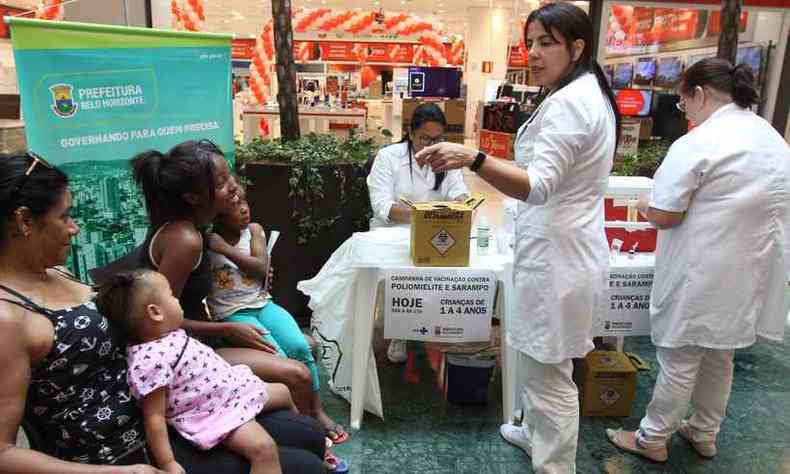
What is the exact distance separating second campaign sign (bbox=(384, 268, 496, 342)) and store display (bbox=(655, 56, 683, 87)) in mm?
7815

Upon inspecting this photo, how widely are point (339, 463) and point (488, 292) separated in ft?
2.87

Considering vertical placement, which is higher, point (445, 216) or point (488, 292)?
point (445, 216)

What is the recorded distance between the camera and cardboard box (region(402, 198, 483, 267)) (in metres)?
2.22

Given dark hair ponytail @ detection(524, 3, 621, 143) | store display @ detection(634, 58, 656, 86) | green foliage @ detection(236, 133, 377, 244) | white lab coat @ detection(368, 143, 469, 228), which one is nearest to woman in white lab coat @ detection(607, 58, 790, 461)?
dark hair ponytail @ detection(524, 3, 621, 143)

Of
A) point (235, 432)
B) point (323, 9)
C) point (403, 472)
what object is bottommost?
point (403, 472)

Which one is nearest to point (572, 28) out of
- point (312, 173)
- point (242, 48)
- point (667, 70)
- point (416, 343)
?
point (312, 173)

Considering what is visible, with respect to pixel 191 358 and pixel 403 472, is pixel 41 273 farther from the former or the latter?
pixel 403 472

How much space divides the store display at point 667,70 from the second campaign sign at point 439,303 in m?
7.82

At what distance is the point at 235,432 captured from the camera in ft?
4.71

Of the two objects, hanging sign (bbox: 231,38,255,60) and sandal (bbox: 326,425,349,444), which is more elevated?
hanging sign (bbox: 231,38,255,60)

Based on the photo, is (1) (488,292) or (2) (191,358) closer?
(2) (191,358)

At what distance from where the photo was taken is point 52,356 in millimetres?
1192

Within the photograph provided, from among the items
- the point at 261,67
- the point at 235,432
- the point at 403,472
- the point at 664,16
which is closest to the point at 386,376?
the point at 403,472

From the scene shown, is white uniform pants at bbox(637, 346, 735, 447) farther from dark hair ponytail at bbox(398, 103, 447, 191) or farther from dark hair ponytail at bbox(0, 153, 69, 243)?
dark hair ponytail at bbox(0, 153, 69, 243)
